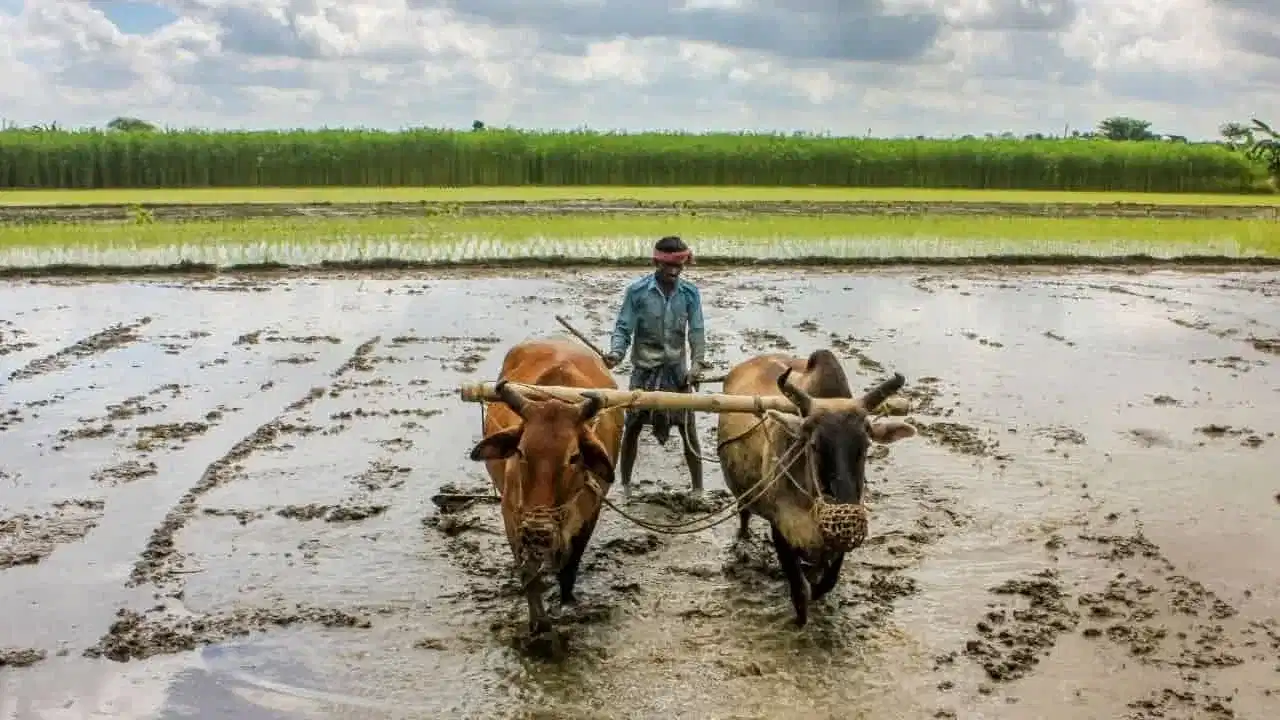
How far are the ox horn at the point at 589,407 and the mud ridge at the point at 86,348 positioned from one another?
8.19 m

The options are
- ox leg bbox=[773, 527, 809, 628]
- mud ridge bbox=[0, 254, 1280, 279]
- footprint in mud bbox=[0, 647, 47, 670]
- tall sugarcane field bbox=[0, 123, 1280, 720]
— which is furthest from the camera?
mud ridge bbox=[0, 254, 1280, 279]

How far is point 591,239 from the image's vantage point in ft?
76.7

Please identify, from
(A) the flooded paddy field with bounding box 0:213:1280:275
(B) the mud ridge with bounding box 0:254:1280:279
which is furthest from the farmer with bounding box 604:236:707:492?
(A) the flooded paddy field with bounding box 0:213:1280:275

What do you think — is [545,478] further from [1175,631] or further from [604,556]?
[1175,631]

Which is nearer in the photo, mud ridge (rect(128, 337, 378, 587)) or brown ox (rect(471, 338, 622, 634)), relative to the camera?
brown ox (rect(471, 338, 622, 634))

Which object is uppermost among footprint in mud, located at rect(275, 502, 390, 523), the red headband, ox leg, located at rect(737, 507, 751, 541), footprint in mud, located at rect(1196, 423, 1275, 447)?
the red headband

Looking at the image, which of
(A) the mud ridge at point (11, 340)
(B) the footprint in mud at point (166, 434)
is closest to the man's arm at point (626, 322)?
(B) the footprint in mud at point (166, 434)

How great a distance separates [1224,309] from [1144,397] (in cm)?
667

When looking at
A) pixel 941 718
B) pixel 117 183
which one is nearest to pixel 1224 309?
pixel 941 718

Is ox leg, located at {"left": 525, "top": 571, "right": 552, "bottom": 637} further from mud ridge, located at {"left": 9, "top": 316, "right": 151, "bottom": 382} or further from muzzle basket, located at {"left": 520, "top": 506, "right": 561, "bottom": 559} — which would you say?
mud ridge, located at {"left": 9, "top": 316, "right": 151, "bottom": 382}

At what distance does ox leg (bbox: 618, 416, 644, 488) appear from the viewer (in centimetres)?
750

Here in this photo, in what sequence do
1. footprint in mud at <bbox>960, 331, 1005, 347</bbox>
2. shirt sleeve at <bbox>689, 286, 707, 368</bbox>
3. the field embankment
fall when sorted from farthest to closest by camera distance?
the field embankment
footprint in mud at <bbox>960, 331, 1005, 347</bbox>
shirt sleeve at <bbox>689, 286, 707, 368</bbox>

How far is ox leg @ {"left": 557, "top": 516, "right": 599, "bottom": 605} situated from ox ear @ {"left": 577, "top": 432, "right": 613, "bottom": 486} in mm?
390

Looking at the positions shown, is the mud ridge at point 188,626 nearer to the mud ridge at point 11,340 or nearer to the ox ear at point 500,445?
the ox ear at point 500,445
